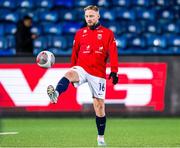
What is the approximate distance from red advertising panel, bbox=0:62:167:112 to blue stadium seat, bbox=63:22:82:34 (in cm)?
474

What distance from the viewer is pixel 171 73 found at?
15406 mm

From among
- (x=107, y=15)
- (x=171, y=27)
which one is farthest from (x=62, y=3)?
(x=171, y=27)

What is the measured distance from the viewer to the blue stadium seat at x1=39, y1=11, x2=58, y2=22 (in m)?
20.1

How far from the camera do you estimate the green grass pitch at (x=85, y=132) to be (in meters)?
10.0

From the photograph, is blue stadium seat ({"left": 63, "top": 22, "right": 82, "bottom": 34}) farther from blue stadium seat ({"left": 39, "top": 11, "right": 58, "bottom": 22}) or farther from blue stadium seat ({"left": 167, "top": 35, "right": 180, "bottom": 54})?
blue stadium seat ({"left": 167, "top": 35, "right": 180, "bottom": 54})

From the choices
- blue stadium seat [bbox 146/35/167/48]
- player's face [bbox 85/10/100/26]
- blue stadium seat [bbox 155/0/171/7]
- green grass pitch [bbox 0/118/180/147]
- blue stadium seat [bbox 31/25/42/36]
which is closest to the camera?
player's face [bbox 85/10/100/26]

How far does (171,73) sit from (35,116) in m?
3.19

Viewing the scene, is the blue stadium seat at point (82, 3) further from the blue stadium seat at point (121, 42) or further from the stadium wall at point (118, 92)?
the stadium wall at point (118, 92)

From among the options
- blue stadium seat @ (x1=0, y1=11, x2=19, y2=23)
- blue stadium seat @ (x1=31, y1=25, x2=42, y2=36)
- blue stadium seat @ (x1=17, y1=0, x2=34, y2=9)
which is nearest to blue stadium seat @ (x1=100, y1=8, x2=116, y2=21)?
blue stadium seat @ (x1=31, y1=25, x2=42, y2=36)

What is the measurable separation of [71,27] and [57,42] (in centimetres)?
75

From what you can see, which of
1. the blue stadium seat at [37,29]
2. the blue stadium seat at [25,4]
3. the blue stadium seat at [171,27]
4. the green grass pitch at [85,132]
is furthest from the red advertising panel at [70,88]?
the blue stadium seat at [25,4]

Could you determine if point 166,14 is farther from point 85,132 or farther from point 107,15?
point 85,132

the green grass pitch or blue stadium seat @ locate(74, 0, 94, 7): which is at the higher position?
blue stadium seat @ locate(74, 0, 94, 7)

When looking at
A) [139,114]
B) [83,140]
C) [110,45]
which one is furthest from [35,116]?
[110,45]
